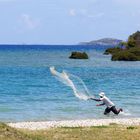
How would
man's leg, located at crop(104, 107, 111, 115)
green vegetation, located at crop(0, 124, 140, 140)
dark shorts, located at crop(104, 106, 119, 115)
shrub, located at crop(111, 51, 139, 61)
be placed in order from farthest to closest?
shrub, located at crop(111, 51, 139, 61) < man's leg, located at crop(104, 107, 111, 115) < dark shorts, located at crop(104, 106, 119, 115) < green vegetation, located at crop(0, 124, 140, 140)

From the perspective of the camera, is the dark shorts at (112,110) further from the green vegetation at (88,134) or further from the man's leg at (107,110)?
the green vegetation at (88,134)

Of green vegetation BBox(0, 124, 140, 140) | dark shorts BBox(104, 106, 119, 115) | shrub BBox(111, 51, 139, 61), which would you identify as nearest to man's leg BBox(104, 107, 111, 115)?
dark shorts BBox(104, 106, 119, 115)

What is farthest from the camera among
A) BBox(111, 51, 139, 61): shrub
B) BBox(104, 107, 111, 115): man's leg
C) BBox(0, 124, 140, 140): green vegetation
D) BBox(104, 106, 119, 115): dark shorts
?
BBox(111, 51, 139, 61): shrub

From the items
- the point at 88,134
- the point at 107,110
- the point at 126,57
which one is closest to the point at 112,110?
the point at 107,110

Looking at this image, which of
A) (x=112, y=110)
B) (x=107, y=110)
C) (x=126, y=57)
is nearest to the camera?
(x=112, y=110)

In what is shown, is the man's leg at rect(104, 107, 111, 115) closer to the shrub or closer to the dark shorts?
the dark shorts

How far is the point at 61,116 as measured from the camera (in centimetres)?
3072

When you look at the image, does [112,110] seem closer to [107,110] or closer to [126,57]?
[107,110]

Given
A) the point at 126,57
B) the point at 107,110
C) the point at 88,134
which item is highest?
the point at 88,134

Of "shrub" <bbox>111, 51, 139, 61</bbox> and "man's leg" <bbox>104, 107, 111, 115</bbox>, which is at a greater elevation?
"man's leg" <bbox>104, 107, 111, 115</bbox>

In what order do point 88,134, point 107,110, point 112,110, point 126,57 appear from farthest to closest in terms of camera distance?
1. point 126,57
2. point 107,110
3. point 112,110
4. point 88,134

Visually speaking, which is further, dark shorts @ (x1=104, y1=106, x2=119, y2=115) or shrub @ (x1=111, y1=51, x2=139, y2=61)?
shrub @ (x1=111, y1=51, x2=139, y2=61)

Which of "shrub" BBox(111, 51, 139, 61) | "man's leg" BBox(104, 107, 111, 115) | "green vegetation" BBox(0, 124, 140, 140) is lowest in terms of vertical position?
"shrub" BBox(111, 51, 139, 61)

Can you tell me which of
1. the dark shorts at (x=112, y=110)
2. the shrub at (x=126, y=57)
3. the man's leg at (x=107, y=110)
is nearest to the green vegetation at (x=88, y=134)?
the dark shorts at (x=112, y=110)
